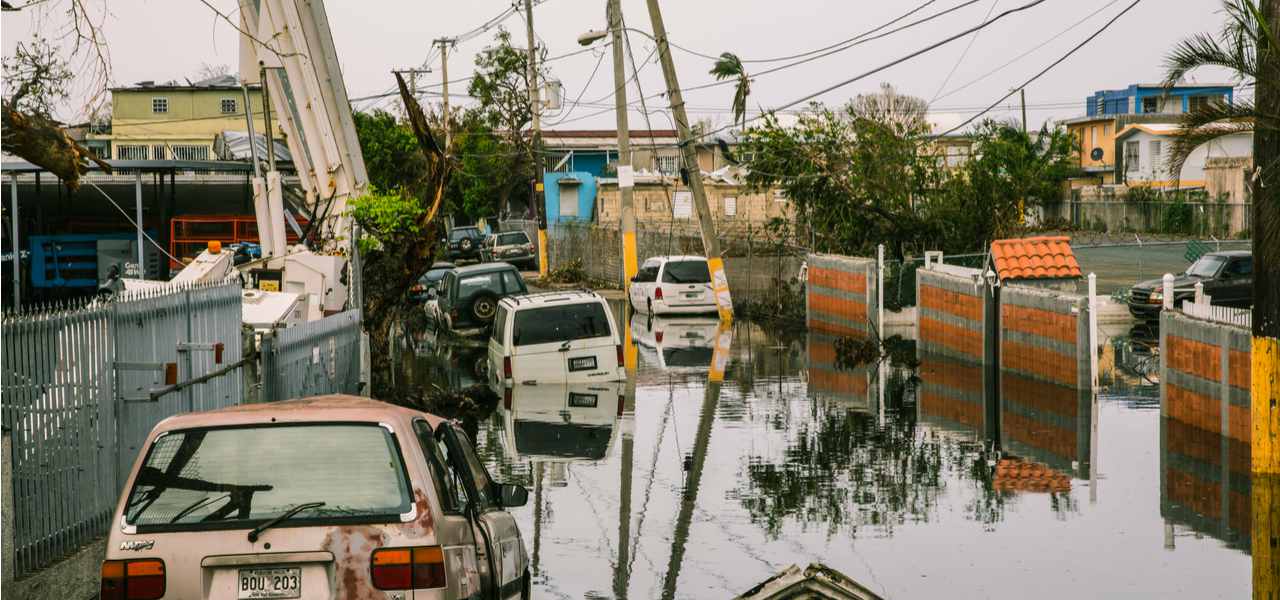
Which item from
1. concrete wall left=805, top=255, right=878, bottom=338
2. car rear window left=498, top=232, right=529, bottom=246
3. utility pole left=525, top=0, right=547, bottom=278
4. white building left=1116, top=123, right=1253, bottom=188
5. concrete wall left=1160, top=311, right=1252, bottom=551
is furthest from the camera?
white building left=1116, top=123, right=1253, bottom=188

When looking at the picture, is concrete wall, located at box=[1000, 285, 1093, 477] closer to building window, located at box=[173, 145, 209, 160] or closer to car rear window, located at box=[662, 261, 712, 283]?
car rear window, located at box=[662, 261, 712, 283]

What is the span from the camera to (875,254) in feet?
123

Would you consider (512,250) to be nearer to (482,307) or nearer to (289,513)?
(482,307)

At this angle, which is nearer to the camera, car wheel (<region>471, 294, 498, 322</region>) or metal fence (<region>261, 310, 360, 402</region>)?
metal fence (<region>261, 310, 360, 402</region>)

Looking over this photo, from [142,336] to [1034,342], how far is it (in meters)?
16.1

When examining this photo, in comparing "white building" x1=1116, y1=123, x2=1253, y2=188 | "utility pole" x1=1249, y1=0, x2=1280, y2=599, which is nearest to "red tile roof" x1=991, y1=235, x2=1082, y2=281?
"utility pole" x1=1249, y1=0, x2=1280, y2=599

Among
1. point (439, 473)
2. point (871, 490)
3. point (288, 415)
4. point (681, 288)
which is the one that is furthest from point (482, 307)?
point (288, 415)

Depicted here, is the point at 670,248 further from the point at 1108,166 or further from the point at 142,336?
the point at 1108,166

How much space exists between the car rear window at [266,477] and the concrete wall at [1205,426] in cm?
853

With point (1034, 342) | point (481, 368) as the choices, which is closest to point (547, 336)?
point (481, 368)

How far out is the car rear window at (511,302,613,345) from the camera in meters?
24.0

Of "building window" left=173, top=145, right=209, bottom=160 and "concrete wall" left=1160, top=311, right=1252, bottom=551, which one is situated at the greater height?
"building window" left=173, top=145, right=209, bottom=160

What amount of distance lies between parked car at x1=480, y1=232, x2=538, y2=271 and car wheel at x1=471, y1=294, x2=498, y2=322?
1159 inches

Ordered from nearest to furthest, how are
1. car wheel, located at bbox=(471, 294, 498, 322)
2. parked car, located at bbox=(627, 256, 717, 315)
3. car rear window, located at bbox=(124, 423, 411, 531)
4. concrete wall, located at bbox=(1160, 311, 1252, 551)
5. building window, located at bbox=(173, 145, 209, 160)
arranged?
1. car rear window, located at bbox=(124, 423, 411, 531)
2. concrete wall, located at bbox=(1160, 311, 1252, 551)
3. car wheel, located at bbox=(471, 294, 498, 322)
4. parked car, located at bbox=(627, 256, 717, 315)
5. building window, located at bbox=(173, 145, 209, 160)
